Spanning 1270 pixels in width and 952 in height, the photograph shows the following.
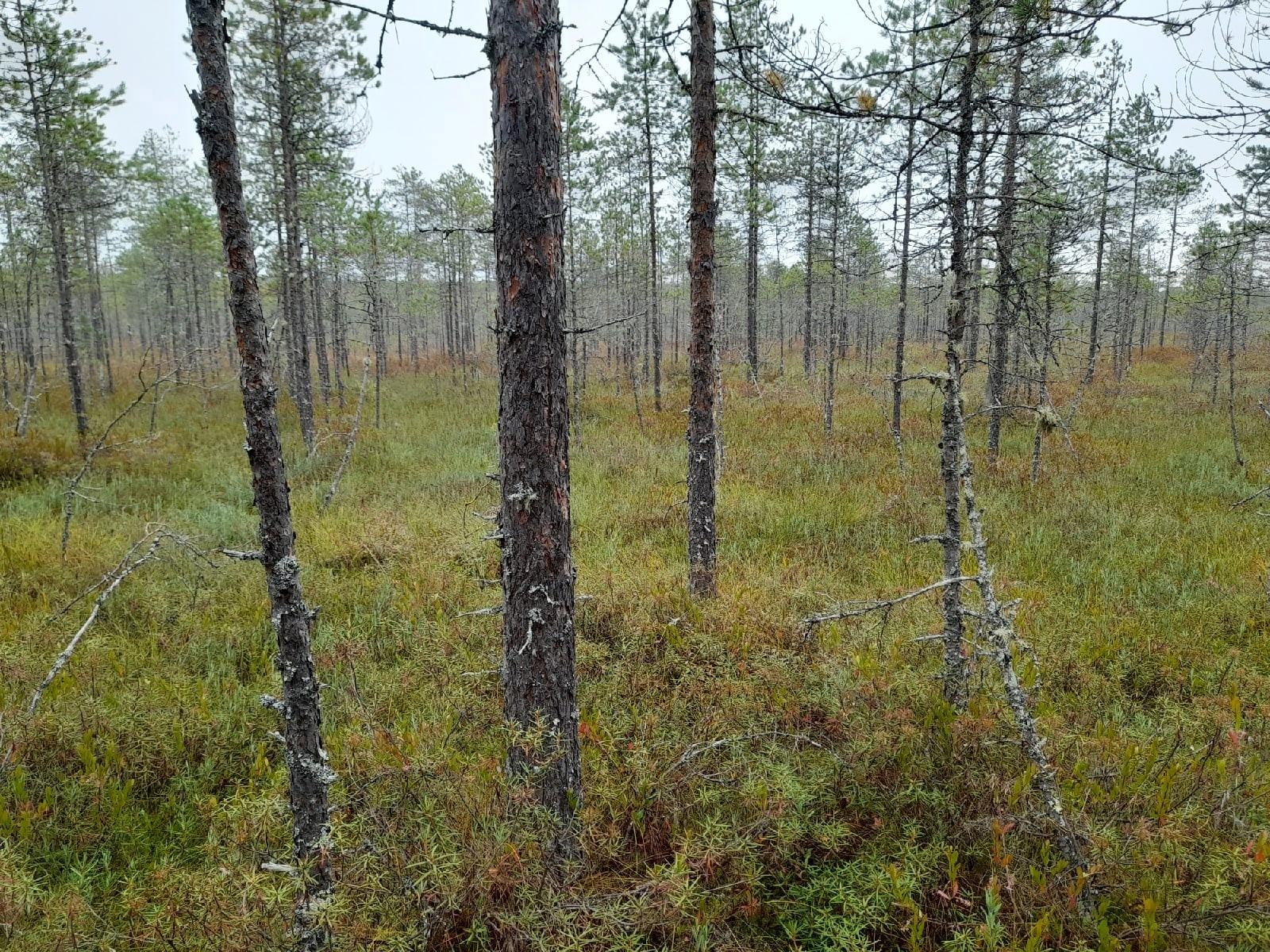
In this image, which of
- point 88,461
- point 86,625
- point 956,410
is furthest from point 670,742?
point 88,461

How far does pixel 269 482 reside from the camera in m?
2.57

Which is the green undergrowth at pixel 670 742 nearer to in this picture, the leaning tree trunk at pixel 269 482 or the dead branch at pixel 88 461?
the leaning tree trunk at pixel 269 482

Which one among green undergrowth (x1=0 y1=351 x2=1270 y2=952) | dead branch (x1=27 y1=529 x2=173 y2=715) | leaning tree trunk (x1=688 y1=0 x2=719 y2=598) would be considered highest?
leaning tree trunk (x1=688 y1=0 x2=719 y2=598)

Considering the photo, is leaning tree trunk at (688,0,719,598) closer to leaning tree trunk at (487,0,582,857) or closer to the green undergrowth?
the green undergrowth

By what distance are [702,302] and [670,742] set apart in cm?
389

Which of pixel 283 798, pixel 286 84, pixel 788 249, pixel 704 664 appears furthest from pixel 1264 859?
pixel 788 249

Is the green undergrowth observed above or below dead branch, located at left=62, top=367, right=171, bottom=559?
below

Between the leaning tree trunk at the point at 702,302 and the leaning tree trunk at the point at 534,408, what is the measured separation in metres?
2.96

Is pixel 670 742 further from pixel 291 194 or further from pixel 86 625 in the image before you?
pixel 291 194

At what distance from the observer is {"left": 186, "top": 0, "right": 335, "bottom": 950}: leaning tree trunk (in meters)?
2.35

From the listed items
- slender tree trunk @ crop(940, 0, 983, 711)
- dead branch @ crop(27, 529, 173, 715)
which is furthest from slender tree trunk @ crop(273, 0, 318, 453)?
slender tree trunk @ crop(940, 0, 983, 711)

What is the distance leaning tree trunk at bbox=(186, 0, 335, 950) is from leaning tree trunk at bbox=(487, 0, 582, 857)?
2.80 ft

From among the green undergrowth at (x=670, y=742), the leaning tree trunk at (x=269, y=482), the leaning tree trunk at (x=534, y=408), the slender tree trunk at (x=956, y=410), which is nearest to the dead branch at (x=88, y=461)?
the green undergrowth at (x=670, y=742)

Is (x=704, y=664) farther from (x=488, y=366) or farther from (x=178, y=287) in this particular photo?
(x=178, y=287)
